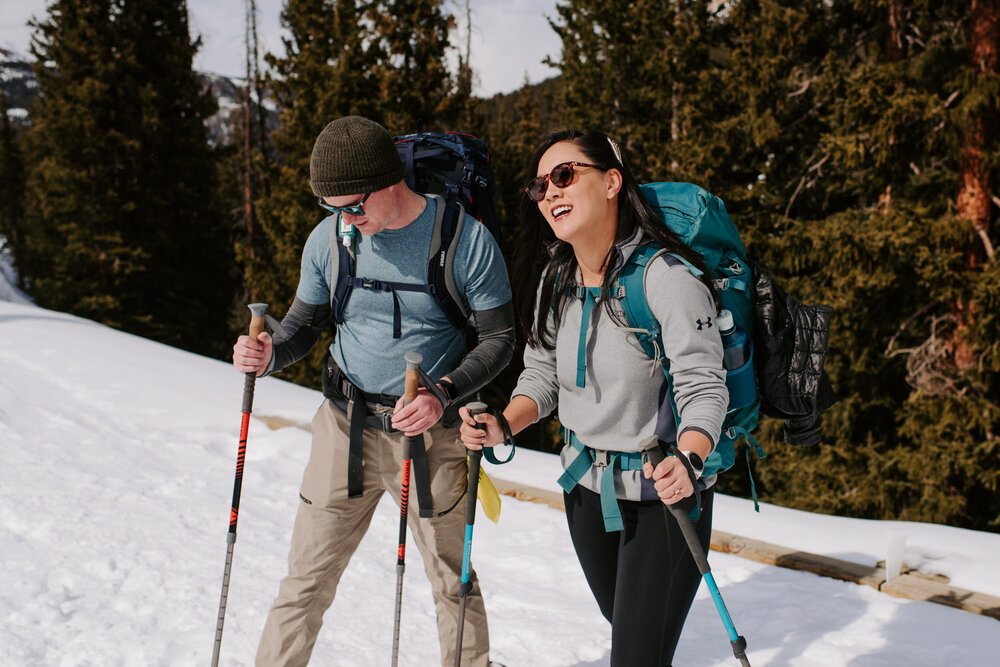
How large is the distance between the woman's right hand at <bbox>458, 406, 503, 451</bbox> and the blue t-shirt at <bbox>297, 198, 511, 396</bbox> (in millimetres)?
409

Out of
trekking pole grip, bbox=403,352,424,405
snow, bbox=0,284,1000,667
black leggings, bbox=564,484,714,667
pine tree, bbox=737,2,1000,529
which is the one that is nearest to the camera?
black leggings, bbox=564,484,714,667

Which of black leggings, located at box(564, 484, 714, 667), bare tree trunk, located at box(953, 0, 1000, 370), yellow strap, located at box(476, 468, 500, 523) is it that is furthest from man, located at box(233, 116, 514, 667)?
bare tree trunk, located at box(953, 0, 1000, 370)

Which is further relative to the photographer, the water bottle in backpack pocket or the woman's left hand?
the water bottle in backpack pocket

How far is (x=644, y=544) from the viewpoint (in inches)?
77.7

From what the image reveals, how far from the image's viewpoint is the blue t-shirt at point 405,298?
94.7 inches

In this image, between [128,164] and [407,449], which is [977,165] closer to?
[407,449]

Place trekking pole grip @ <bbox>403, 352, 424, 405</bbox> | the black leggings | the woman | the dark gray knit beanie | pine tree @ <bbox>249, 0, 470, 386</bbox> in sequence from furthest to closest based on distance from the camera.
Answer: pine tree @ <bbox>249, 0, 470, 386</bbox>, the dark gray knit beanie, trekking pole grip @ <bbox>403, 352, 424, 405</bbox>, the black leggings, the woman

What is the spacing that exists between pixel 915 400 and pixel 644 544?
28.4 ft

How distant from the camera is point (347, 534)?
8.40ft

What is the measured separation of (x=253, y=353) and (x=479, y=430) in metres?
0.89

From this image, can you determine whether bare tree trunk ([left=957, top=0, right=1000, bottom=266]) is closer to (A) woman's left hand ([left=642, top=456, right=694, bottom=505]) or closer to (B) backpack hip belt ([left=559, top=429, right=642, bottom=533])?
(B) backpack hip belt ([left=559, top=429, right=642, bottom=533])

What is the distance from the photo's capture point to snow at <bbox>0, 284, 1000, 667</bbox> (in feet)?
10.7

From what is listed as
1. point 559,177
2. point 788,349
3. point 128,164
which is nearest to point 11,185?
point 128,164

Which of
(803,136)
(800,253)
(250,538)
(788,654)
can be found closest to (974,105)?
(800,253)
